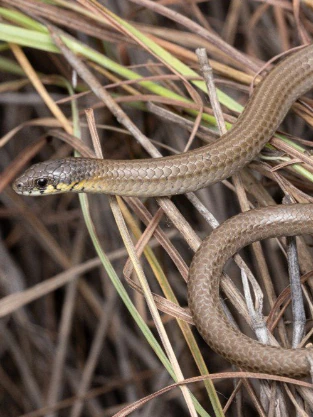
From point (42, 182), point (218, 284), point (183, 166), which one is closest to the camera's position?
point (218, 284)

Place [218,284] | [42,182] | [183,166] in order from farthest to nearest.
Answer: [42,182] < [183,166] < [218,284]

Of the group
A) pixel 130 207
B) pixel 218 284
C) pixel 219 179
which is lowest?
pixel 218 284

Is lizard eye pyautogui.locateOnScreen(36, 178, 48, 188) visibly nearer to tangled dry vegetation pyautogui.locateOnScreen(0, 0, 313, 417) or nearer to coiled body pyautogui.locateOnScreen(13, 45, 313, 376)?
coiled body pyautogui.locateOnScreen(13, 45, 313, 376)

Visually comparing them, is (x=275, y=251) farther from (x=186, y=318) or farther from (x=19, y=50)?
(x=19, y=50)

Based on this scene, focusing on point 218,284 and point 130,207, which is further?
point 130,207

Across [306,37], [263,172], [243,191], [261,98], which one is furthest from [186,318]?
[306,37]

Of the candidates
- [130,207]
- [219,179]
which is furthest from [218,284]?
[130,207]

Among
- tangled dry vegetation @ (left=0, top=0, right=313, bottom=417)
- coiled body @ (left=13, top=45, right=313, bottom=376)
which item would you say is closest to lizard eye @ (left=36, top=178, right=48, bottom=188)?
coiled body @ (left=13, top=45, right=313, bottom=376)

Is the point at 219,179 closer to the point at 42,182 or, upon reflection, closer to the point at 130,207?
the point at 130,207
